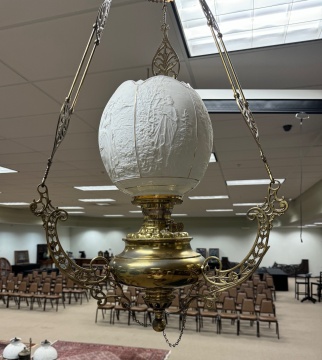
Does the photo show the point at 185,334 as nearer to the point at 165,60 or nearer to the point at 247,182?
the point at 247,182

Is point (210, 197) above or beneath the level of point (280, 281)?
Answer: above

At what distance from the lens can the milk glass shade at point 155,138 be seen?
0.73m

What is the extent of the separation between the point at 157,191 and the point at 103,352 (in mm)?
7322

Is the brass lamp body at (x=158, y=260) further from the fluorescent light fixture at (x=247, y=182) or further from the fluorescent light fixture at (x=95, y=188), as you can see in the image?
the fluorescent light fixture at (x=95, y=188)

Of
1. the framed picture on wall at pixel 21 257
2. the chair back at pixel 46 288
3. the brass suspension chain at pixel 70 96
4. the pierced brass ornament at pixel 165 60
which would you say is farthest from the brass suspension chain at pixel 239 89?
the framed picture on wall at pixel 21 257

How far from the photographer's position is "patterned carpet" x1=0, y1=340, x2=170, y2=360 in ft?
22.1

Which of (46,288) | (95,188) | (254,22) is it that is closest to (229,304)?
(95,188)

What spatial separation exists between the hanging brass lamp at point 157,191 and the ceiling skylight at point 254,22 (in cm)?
140

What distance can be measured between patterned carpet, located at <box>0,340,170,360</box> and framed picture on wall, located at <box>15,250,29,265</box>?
43.2 ft

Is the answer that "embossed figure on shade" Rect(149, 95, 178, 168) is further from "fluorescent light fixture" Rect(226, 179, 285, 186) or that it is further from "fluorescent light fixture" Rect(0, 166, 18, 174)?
"fluorescent light fixture" Rect(226, 179, 285, 186)

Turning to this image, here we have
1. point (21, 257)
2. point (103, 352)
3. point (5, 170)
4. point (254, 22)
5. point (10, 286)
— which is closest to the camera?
point (254, 22)

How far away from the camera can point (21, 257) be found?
19812mm

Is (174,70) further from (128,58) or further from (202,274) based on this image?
(128,58)

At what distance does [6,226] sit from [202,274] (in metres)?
20.5
